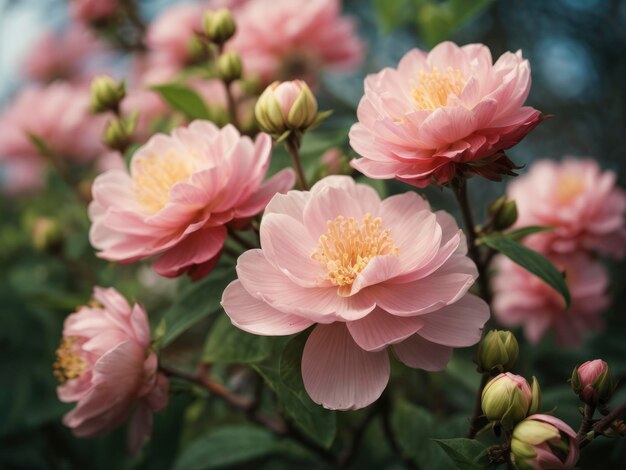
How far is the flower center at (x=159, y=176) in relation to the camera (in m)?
0.55

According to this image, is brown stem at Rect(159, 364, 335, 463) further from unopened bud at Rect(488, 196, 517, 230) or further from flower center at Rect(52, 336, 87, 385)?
unopened bud at Rect(488, 196, 517, 230)

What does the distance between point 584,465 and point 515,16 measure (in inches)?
43.7

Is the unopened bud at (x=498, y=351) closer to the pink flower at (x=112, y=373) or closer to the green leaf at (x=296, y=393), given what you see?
the green leaf at (x=296, y=393)

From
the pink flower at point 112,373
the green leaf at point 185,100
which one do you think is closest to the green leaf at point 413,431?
the pink flower at point 112,373

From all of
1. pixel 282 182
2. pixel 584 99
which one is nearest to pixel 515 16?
pixel 584 99

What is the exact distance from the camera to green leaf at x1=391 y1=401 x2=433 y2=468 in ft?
2.03

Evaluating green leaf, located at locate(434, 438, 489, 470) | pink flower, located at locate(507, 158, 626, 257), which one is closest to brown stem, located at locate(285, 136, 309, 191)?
green leaf, located at locate(434, 438, 489, 470)

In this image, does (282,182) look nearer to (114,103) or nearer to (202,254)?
(202,254)

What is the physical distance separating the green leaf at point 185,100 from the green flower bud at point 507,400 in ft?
1.35

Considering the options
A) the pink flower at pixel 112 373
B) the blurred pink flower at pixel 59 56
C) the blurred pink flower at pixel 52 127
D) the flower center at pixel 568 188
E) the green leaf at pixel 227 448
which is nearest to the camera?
the pink flower at pixel 112 373

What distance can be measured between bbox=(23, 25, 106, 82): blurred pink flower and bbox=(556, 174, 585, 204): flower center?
106 cm

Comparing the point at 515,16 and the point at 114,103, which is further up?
the point at 114,103

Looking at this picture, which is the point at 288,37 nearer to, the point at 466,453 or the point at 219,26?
the point at 219,26

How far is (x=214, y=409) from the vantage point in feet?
3.10
